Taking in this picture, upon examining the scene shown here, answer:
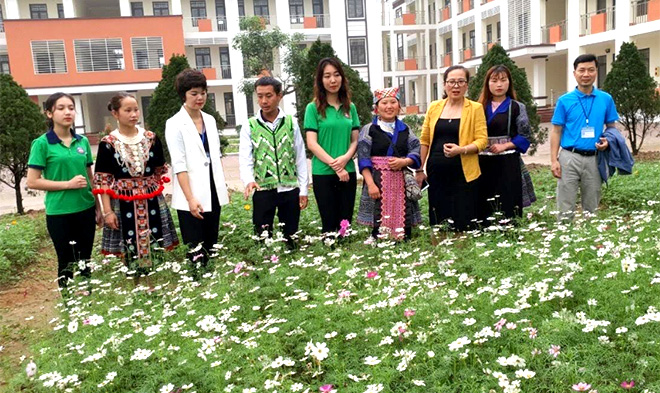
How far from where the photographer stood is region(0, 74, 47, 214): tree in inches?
364

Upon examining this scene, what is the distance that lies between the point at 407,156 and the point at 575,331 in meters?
2.42

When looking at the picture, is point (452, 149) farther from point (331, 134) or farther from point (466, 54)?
point (466, 54)

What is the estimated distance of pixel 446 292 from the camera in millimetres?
3539

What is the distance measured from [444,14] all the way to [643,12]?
16.6 metres

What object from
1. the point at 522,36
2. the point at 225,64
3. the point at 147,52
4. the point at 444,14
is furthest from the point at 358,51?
the point at 147,52

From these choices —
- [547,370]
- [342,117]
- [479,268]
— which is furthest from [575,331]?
[342,117]

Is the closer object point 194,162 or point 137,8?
point 194,162

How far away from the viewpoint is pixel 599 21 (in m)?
23.5

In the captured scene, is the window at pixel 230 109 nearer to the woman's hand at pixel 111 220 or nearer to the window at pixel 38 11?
the window at pixel 38 11

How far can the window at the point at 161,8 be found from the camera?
3509 cm

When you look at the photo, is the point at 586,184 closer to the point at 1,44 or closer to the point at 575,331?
the point at 575,331

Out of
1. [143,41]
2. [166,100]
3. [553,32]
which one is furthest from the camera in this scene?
[143,41]

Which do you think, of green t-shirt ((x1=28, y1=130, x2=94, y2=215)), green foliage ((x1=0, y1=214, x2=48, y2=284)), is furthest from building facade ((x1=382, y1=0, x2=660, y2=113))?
green t-shirt ((x1=28, y1=130, x2=94, y2=215))

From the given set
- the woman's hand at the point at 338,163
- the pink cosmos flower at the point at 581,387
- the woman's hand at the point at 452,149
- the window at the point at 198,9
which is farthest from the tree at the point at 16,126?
the window at the point at 198,9
